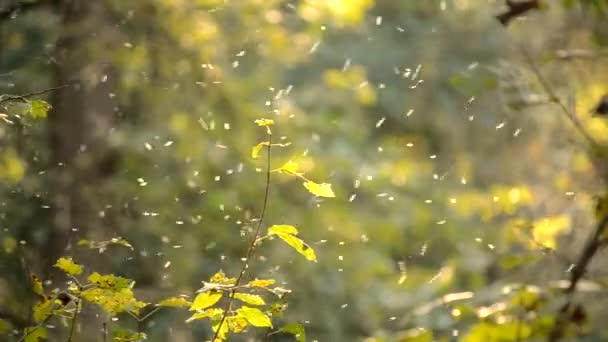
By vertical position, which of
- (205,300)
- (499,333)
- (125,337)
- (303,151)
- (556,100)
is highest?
(556,100)

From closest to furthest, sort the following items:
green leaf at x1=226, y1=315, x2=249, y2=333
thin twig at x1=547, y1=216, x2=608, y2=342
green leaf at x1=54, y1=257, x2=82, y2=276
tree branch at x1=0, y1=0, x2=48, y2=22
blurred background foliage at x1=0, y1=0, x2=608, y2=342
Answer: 1. thin twig at x1=547, y1=216, x2=608, y2=342
2. green leaf at x1=54, y1=257, x2=82, y2=276
3. green leaf at x1=226, y1=315, x2=249, y2=333
4. tree branch at x1=0, y1=0, x2=48, y2=22
5. blurred background foliage at x1=0, y1=0, x2=608, y2=342

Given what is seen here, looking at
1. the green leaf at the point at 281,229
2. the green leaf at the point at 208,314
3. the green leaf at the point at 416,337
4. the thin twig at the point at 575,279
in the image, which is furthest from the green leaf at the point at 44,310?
the thin twig at the point at 575,279

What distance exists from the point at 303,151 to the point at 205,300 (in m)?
1.78

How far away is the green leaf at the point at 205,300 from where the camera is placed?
3.45ft

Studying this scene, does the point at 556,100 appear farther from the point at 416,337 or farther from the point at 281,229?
the point at 281,229

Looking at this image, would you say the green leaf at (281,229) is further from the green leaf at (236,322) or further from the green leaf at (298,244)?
the green leaf at (236,322)

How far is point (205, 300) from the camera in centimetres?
106

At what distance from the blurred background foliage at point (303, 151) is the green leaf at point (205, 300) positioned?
41cm

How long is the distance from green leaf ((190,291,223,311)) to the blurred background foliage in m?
0.41

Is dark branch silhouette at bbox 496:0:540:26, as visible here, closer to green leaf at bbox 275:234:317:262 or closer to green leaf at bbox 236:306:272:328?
green leaf at bbox 275:234:317:262

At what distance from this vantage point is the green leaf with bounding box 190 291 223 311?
1.05 metres

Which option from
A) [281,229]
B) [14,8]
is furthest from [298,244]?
[14,8]

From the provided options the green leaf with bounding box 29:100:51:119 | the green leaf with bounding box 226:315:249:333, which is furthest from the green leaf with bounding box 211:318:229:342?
the green leaf with bounding box 29:100:51:119

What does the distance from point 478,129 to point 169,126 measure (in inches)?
50.2
